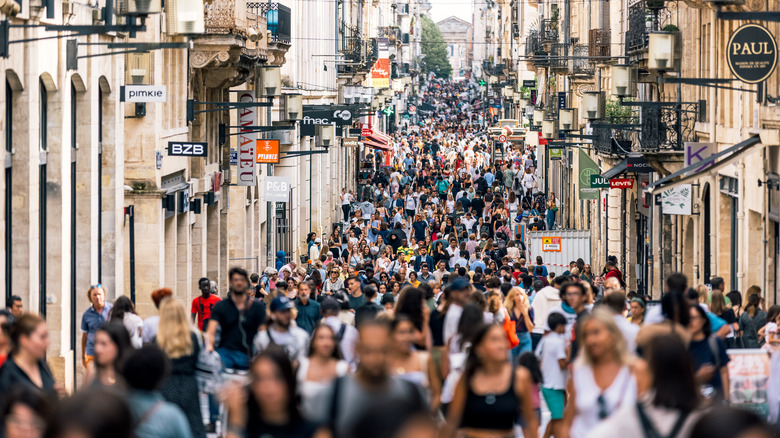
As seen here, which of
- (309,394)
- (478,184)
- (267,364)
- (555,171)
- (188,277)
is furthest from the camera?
(555,171)

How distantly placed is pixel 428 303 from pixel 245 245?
18.6 meters

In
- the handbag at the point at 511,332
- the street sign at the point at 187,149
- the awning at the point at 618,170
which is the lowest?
the handbag at the point at 511,332

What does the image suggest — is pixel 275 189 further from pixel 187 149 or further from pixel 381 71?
pixel 381 71

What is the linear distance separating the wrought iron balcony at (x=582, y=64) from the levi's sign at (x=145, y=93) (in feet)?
74.1

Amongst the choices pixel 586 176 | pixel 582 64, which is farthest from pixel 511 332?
pixel 582 64

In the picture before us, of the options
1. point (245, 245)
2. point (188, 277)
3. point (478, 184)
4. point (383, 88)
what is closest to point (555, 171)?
point (478, 184)

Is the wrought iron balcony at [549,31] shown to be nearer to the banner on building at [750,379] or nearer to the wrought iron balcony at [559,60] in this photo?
the wrought iron balcony at [559,60]

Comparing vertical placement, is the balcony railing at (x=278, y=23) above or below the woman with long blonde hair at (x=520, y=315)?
above

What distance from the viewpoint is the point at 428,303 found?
1481 centimetres

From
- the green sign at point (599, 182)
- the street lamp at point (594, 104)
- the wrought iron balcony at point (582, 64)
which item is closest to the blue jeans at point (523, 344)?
the street lamp at point (594, 104)

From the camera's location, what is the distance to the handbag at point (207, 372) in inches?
417

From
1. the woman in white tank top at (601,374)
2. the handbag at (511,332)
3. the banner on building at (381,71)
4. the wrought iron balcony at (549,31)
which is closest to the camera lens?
the woman in white tank top at (601,374)

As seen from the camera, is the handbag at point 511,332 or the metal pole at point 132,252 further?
the metal pole at point 132,252

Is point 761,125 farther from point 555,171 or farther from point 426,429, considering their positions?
point 555,171
